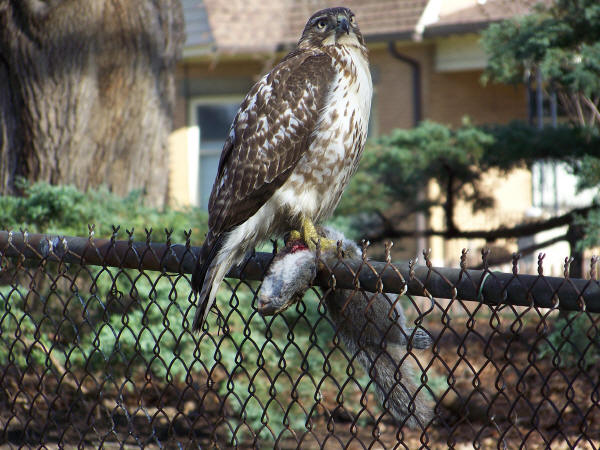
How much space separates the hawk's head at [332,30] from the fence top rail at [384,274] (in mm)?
1493

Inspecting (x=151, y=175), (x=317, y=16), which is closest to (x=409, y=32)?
(x=151, y=175)

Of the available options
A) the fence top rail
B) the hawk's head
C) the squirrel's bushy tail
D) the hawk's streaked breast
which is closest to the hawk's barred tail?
the fence top rail

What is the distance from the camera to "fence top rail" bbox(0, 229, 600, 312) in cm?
190

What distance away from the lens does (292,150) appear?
338 cm

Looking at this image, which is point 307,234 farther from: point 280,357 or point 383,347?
point 383,347

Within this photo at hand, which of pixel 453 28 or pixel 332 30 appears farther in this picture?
pixel 453 28

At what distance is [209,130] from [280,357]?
11441 mm

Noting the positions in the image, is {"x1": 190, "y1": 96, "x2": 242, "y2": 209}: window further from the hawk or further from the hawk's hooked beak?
the hawk

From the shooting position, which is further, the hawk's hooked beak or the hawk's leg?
the hawk's hooked beak

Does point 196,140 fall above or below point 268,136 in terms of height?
below

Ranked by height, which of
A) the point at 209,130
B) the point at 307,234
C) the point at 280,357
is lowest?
the point at 209,130

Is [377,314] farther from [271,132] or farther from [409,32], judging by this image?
[409,32]

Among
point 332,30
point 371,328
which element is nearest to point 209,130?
point 332,30

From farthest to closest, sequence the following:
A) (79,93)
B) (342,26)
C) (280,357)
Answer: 1. (79,93)
2. (342,26)
3. (280,357)
